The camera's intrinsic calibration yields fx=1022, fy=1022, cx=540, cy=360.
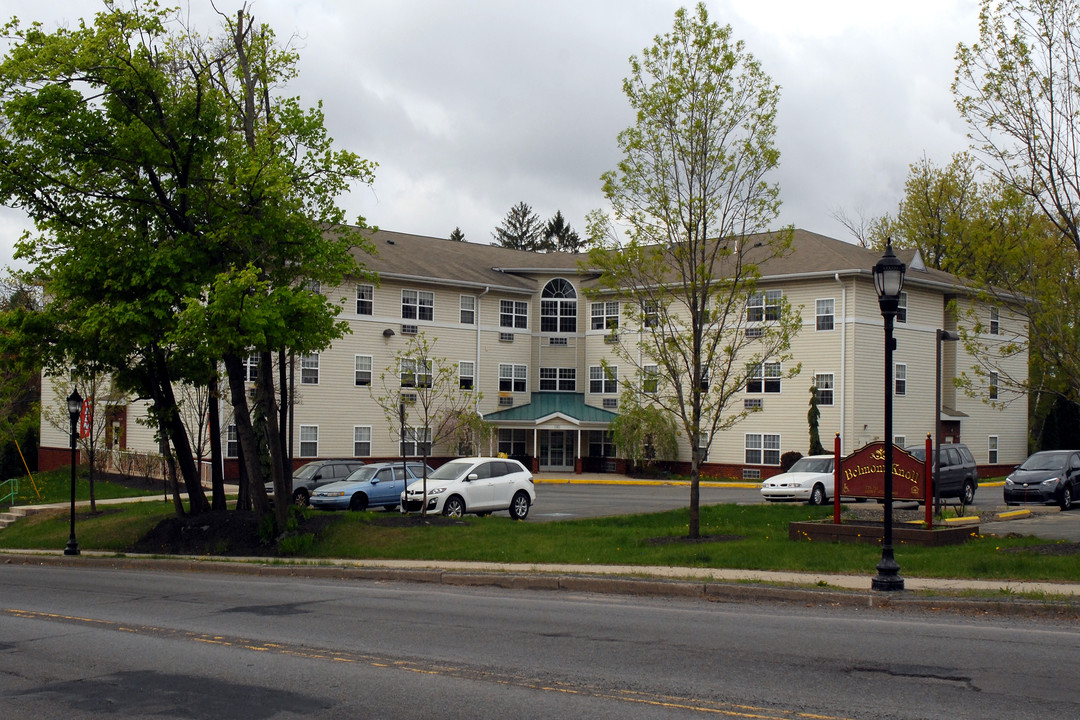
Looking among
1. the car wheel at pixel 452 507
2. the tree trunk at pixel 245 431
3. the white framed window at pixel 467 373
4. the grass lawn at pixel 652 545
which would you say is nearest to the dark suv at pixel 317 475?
the grass lawn at pixel 652 545

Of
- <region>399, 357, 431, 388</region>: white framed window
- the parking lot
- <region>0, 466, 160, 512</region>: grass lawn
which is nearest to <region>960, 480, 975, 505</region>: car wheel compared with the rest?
the parking lot

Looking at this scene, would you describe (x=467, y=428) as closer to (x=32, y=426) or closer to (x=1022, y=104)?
(x=32, y=426)

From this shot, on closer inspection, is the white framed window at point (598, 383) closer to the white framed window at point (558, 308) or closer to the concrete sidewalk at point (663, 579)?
the white framed window at point (558, 308)

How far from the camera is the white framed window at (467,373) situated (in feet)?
156

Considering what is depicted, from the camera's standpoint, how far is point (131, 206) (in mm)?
22234

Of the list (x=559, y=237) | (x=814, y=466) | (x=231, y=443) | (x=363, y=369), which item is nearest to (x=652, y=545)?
(x=814, y=466)

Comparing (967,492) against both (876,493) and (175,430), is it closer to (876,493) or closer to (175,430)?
(876,493)

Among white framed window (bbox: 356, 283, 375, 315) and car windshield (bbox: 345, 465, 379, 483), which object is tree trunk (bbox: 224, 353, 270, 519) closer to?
car windshield (bbox: 345, 465, 379, 483)

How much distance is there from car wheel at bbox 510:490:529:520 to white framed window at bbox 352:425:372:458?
775 inches

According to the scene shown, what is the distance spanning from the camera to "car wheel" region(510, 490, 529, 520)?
87.1ft

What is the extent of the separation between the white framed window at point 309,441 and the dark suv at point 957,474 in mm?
25461

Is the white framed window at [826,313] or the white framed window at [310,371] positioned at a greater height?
the white framed window at [826,313]

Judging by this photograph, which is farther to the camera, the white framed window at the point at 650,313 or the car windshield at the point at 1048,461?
the car windshield at the point at 1048,461

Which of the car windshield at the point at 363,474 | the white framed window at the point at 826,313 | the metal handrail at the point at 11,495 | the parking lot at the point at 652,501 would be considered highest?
the white framed window at the point at 826,313
